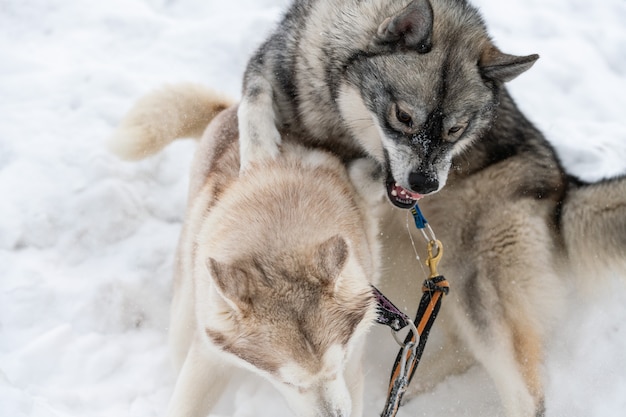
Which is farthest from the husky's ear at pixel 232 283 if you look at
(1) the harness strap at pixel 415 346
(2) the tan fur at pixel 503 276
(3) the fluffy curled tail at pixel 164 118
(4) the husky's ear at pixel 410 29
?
(3) the fluffy curled tail at pixel 164 118

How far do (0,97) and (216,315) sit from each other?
366 cm

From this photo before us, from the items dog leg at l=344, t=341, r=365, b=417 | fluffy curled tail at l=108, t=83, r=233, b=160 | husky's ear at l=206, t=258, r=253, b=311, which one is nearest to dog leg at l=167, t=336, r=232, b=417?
dog leg at l=344, t=341, r=365, b=417

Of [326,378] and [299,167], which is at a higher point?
[299,167]

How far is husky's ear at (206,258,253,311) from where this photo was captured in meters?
2.19

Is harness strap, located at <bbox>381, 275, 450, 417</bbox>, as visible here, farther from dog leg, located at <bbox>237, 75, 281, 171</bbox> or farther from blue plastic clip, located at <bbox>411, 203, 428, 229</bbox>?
dog leg, located at <bbox>237, 75, 281, 171</bbox>

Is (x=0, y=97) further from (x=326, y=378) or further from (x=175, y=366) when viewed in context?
(x=326, y=378)

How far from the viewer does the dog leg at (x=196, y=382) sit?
2.99m

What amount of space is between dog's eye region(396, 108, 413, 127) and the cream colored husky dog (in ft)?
1.47

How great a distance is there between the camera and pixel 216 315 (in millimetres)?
2428

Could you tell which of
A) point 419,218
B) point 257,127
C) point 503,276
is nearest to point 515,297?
point 503,276

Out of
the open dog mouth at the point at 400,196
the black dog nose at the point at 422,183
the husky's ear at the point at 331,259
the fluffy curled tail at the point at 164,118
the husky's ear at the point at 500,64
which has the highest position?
the husky's ear at the point at 500,64

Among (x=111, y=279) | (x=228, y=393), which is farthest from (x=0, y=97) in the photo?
(x=228, y=393)

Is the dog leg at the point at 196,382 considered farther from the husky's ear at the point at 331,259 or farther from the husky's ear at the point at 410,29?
the husky's ear at the point at 410,29

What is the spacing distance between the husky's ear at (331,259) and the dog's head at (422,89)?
0.77m
